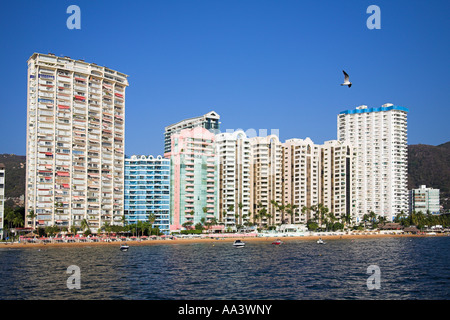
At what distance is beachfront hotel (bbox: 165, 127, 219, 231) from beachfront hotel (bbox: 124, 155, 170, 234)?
17.3ft

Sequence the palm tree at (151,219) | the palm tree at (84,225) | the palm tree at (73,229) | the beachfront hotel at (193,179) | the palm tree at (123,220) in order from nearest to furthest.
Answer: the palm tree at (73,229)
the palm tree at (84,225)
the palm tree at (123,220)
the palm tree at (151,219)
the beachfront hotel at (193,179)

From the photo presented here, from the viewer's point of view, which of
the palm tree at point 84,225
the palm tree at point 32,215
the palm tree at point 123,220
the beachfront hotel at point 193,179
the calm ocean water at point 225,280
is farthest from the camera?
the beachfront hotel at point 193,179

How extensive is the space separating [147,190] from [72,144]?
31624 millimetres

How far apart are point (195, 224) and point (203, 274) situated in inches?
4638

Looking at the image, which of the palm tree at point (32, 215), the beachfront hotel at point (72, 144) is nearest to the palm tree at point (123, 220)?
the beachfront hotel at point (72, 144)

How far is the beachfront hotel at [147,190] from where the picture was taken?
172m

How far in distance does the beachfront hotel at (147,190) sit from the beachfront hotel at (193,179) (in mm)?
5285

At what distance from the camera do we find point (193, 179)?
184 meters

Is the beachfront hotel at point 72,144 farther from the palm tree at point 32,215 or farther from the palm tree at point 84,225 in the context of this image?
the palm tree at point 84,225

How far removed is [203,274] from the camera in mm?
64938

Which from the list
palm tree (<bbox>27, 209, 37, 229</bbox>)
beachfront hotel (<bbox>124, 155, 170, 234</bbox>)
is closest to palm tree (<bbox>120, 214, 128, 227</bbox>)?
beachfront hotel (<bbox>124, 155, 170, 234</bbox>)
